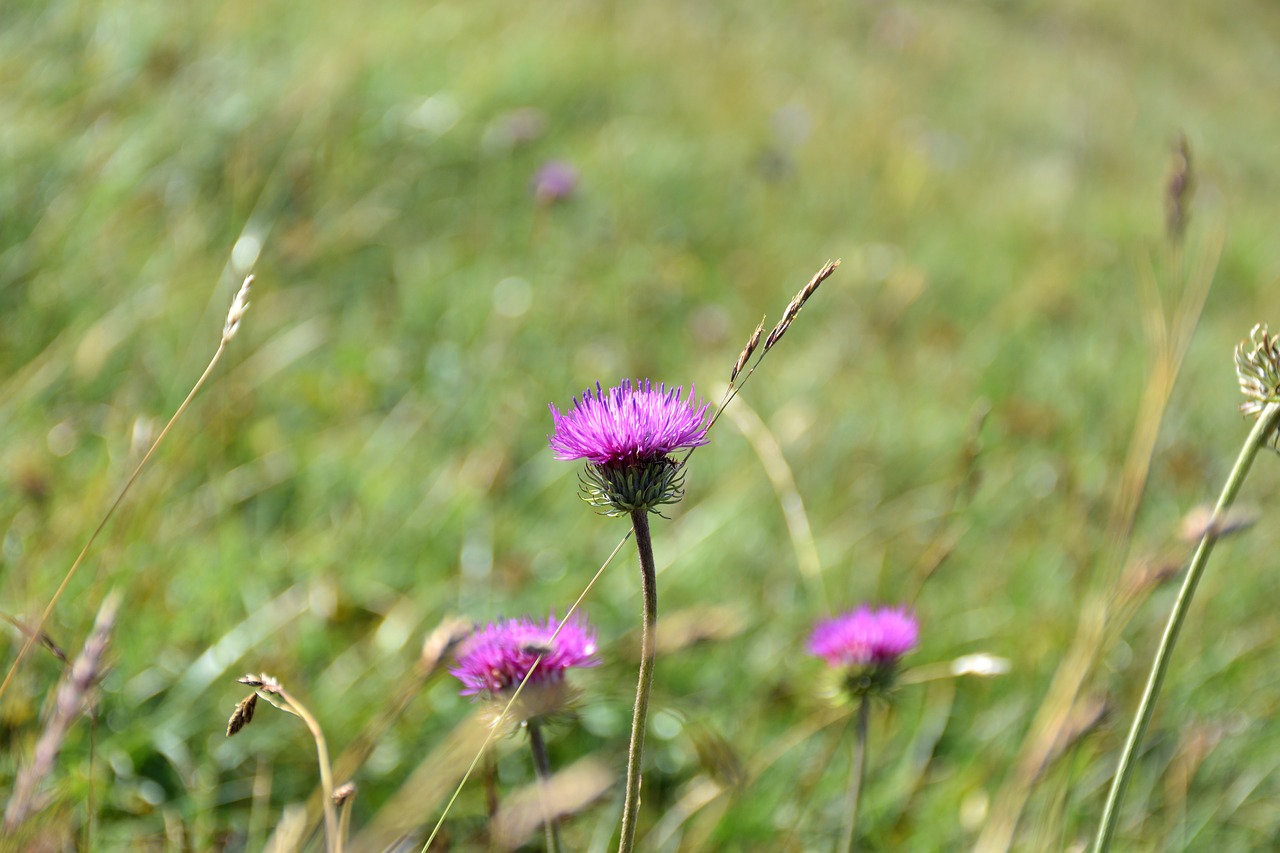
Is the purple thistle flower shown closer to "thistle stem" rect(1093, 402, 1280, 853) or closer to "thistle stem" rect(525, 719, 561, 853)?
"thistle stem" rect(525, 719, 561, 853)

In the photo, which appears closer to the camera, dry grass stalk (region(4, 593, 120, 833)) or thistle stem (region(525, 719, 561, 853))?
dry grass stalk (region(4, 593, 120, 833))

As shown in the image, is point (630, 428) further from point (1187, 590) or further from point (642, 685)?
point (1187, 590)

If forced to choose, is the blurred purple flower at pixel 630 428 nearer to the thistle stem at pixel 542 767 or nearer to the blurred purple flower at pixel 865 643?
the thistle stem at pixel 542 767

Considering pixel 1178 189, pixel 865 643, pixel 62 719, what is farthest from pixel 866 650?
pixel 62 719

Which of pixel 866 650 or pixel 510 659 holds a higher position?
pixel 866 650

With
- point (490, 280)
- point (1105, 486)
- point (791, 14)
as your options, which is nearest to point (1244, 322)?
point (1105, 486)

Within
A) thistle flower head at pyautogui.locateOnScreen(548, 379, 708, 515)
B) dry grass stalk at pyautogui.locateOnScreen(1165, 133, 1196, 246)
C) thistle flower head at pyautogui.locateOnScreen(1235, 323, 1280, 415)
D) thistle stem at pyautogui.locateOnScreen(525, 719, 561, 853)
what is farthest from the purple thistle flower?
dry grass stalk at pyautogui.locateOnScreen(1165, 133, 1196, 246)

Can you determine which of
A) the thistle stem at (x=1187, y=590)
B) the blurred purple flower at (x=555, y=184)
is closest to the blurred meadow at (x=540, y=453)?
the blurred purple flower at (x=555, y=184)
